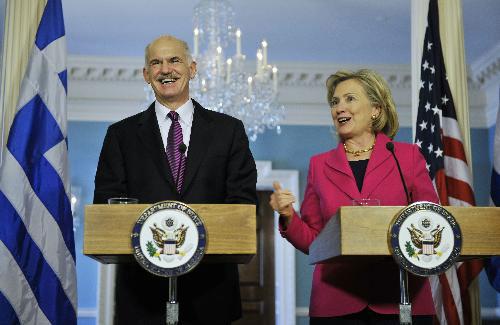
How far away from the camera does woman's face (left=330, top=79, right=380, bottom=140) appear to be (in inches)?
90.0

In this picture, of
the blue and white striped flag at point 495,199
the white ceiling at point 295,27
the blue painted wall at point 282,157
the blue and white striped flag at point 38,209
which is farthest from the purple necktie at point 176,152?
the blue painted wall at point 282,157

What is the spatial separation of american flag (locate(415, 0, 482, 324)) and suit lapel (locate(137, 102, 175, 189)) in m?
1.96

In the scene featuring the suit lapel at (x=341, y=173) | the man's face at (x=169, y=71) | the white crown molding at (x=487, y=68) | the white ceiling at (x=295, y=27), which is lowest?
the suit lapel at (x=341, y=173)

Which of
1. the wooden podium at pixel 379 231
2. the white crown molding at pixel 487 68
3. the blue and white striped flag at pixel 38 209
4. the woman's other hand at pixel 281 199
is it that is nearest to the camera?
the wooden podium at pixel 379 231

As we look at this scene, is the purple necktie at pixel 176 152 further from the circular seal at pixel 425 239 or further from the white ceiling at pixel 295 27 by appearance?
the white ceiling at pixel 295 27

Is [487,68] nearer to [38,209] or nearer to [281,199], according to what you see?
[38,209]

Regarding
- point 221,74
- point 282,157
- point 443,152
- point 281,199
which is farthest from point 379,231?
point 282,157

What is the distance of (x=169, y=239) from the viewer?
173 cm

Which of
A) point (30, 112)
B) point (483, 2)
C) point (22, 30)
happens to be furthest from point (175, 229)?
point (483, 2)

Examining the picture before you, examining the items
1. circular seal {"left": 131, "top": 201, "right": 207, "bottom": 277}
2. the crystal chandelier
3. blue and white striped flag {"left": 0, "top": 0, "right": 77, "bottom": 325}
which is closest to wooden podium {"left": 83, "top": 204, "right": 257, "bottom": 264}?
circular seal {"left": 131, "top": 201, "right": 207, "bottom": 277}

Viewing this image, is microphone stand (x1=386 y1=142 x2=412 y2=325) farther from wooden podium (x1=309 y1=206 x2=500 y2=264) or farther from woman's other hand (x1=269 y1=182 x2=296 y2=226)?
woman's other hand (x1=269 y1=182 x2=296 y2=226)

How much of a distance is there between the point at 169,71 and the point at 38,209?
1250 mm

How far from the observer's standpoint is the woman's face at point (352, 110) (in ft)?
7.50

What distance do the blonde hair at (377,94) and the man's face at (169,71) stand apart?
48cm
